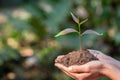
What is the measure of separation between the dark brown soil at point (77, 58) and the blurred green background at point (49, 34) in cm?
174

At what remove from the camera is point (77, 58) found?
1.75 meters

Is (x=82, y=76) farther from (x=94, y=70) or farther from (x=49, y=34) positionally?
(x=49, y=34)

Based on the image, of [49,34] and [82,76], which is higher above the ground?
[49,34]

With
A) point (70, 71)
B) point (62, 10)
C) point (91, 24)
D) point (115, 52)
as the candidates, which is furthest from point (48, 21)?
point (70, 71)

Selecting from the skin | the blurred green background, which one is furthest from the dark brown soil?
the blurred green background

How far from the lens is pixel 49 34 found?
382cm

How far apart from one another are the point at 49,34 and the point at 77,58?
6.84 feet

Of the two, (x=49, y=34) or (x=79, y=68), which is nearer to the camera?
(x=79, y=68)

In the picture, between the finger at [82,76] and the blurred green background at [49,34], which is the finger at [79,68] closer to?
the finger at [82,76]

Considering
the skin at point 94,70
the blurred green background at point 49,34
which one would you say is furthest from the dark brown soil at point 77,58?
the blurred green background at point 49,34

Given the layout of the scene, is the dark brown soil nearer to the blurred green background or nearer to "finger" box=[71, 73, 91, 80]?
"finger" box=[71, 73, 91, 80]

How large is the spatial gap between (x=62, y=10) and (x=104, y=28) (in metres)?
0.38

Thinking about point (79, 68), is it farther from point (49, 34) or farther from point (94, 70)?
point (49, 34)

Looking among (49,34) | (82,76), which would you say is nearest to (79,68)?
(82,76)
